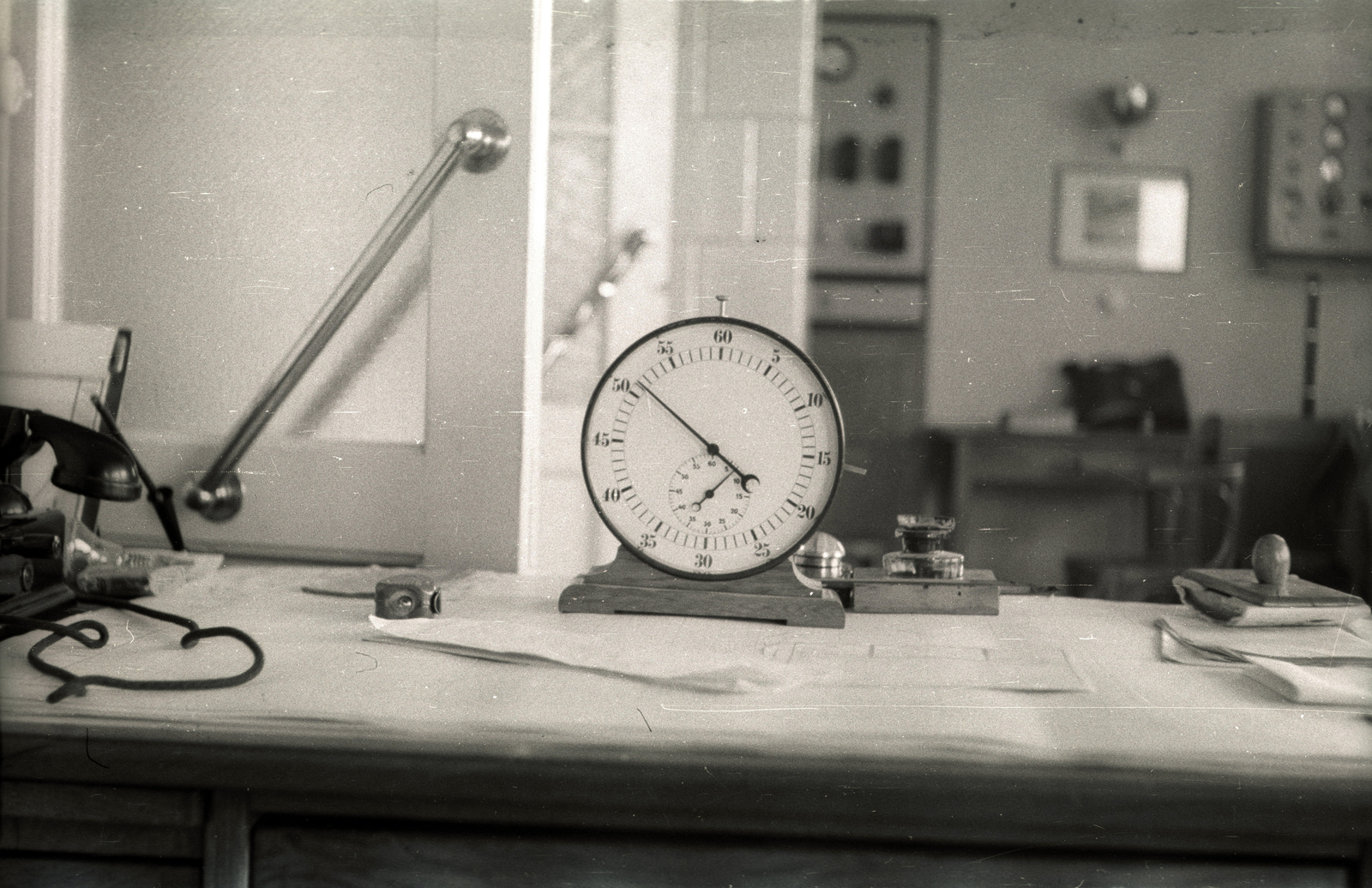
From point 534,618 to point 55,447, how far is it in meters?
0.35

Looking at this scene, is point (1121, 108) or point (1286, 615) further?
point (1121, 108)

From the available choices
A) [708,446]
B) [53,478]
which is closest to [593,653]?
[708,446]

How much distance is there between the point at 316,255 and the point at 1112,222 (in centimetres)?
323

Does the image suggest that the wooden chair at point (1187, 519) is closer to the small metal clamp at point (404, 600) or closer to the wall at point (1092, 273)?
the wall at point (1092, 273)

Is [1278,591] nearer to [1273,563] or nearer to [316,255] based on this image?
[1273,563]

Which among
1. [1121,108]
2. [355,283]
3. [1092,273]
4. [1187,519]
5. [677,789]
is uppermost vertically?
[1121,108]

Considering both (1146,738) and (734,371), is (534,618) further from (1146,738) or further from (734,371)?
(1146,738)

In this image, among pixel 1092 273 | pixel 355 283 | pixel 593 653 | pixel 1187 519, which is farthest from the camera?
pixel 1092 273

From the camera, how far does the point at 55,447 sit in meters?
0.73

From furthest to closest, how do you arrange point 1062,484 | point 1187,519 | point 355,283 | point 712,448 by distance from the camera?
1. point 1187,519
2. point 1062,484
3. point 355,283
4. point 712,448

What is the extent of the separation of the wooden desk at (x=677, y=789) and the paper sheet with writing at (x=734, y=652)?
1.2 inches

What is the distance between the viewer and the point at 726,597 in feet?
2.55

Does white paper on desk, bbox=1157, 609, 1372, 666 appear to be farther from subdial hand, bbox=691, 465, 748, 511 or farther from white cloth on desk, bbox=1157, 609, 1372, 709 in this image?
subdial hand, bbox=691, 465, 748, 511

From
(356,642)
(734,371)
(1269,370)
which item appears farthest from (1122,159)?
(356,642)
